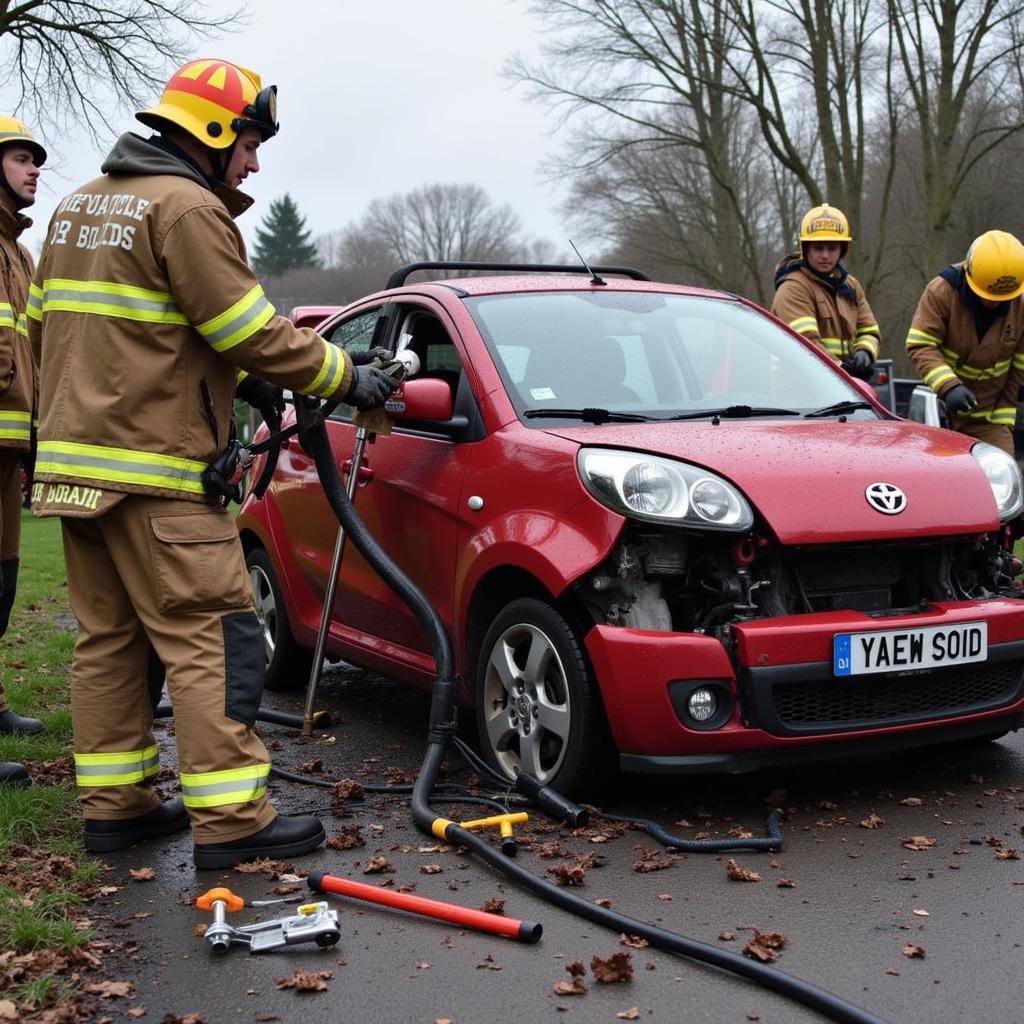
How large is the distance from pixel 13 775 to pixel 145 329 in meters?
1.78

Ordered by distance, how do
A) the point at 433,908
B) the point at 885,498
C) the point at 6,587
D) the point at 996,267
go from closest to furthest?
the point at 433,908 < the point at 885,498 < the point at 6,587 < the point at 996,267

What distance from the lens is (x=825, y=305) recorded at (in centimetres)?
833

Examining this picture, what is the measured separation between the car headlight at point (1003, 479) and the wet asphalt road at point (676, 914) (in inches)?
36.7

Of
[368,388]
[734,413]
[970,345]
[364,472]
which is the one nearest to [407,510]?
[364,472]

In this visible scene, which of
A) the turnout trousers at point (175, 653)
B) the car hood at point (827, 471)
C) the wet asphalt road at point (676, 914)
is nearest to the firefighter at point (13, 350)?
the turnout trousers at point (175, 653)

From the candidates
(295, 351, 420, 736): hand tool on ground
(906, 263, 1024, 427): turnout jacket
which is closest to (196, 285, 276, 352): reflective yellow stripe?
(295, 351, 420, 736): hand tool on ground

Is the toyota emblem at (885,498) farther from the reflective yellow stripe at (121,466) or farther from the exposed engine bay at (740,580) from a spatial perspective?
the reflective yellow stripe at (121,466)

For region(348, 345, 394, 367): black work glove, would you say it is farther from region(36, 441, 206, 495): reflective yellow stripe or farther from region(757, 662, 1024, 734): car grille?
region(757, 662, 1024, 734): car grille

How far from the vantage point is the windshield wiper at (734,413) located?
484cm

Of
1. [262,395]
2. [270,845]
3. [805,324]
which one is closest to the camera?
[270,845]

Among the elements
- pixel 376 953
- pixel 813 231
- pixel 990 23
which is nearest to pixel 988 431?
pixel 813 231

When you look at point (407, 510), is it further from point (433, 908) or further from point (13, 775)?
point (433, 908)

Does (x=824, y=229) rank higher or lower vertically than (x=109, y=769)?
higher

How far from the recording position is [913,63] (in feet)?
79.6
